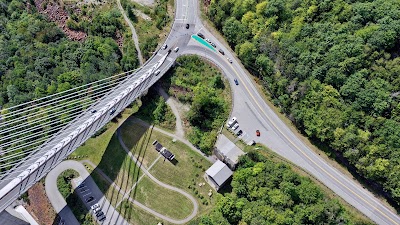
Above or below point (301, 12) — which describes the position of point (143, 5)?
above

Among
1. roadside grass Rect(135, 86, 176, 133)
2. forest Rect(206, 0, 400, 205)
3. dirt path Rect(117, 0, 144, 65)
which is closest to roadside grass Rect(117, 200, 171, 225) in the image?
roadside grass Rect(135, 86, 176, 133)

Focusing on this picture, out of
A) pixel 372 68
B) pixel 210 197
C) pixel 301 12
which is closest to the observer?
pixel 372 68

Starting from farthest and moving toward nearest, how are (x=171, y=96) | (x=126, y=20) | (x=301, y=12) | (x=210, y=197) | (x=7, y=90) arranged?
1. (x=126, y=20)
2. (x=7, y=90)
3. (x=171, y=96)
4. (x=301, y=12)
5. (x=210, y=197)

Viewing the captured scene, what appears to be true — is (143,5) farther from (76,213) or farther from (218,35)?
(76,213)

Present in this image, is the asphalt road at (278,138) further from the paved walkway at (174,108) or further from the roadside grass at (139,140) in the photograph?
the roadside grass at (139,140)

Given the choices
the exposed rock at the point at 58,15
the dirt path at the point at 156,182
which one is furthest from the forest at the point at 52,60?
the dirt path at the point at 156,182

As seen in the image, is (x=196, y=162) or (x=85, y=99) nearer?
(x=196, y=162)

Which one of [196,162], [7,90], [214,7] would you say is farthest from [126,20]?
[196,162]

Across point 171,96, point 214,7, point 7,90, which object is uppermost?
point 7,90
